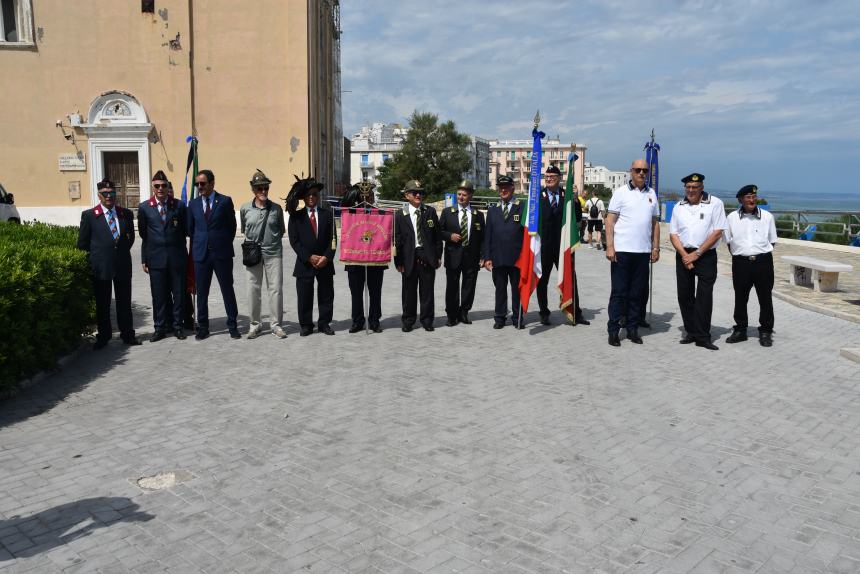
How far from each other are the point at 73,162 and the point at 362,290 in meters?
21.0

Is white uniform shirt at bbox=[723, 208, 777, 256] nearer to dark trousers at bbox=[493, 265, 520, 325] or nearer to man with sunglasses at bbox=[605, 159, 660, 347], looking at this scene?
man with sunglasses at bbox=[605, 159, 660, 347]

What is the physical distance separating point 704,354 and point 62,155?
2481 cm

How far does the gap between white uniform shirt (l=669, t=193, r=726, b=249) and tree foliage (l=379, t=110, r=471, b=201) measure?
67400mm

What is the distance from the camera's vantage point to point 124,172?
1038 inches

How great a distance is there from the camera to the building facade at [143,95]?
25.4 meters

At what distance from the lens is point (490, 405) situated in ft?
20.1

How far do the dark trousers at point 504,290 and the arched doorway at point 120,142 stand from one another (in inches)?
793

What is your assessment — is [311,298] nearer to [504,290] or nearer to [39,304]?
[504,290]

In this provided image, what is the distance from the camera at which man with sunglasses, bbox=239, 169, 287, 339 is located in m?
8.84

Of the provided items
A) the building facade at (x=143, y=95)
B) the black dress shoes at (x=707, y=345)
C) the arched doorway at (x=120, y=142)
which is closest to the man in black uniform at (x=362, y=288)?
the black dress shoes at (x=707, y=345)

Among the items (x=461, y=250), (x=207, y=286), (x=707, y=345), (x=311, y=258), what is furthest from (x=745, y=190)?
(x=207, y=286)

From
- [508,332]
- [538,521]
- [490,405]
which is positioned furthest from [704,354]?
[538,521]

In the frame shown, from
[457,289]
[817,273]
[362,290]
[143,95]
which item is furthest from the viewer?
[143,95]

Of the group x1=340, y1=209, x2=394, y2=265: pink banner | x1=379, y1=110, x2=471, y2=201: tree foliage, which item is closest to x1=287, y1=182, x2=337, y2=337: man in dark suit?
x1=340, y1=209, x2=394, y2=265: pink banner
